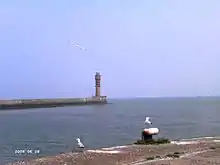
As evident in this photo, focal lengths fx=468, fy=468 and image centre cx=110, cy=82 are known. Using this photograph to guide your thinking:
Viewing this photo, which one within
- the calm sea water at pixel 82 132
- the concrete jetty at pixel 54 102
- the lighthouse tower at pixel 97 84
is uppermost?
the lighthouse tower at pixel 97 84

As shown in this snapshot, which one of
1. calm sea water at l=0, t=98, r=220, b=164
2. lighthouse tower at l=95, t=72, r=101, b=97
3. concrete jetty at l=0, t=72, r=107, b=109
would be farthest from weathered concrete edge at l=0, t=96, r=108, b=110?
calm sea water at l=0, t=98, r=220, b=164

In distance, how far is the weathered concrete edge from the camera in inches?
5902

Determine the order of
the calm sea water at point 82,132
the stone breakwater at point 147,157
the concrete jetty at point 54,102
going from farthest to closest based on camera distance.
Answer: the concrete jetty at point 54,102 < the calm sea water at point 82,132 < the stone breakwater at point 147,157

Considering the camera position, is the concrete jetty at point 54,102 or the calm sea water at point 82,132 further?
the concrete jetty at point 54,102

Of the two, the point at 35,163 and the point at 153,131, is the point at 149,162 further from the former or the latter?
the point at 153,131

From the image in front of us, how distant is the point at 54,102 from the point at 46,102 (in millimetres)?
5604

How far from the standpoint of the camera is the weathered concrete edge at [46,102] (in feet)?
492

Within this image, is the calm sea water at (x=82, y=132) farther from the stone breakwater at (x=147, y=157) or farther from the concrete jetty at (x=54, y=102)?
the concrete jetty at (x=54, y=102)

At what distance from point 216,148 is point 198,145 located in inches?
86.8

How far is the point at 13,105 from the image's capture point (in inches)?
5901

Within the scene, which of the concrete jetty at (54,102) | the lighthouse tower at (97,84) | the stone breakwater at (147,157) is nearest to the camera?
the stone breakwater at (147,157)

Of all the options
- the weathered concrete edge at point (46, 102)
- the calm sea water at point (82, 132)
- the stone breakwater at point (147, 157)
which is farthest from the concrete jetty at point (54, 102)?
the stone breakwater at point (147, 157)

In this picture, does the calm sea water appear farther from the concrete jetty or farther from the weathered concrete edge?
the concrete jetty

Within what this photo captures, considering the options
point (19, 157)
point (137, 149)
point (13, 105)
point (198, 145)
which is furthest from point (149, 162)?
point (13, 105)
